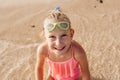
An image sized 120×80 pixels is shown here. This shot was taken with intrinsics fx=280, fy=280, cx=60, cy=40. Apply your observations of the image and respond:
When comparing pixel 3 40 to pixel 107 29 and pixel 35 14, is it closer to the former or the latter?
pixel 35 14

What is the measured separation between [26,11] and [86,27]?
1.09 m

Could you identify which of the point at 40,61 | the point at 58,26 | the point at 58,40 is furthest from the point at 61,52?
the point at 40,61

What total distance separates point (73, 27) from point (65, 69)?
1201 mm

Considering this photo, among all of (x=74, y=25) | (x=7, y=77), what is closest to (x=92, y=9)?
(x=74, y=25)

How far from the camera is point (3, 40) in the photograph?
3543mm

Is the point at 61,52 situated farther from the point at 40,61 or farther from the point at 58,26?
the point at 40,61

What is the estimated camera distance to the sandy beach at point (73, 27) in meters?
2.96

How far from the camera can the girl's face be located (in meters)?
2.23

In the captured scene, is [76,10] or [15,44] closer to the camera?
[15,44]

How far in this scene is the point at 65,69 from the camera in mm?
2518

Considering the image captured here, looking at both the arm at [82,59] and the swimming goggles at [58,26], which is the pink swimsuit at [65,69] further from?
the swimming goggles at [58,26]

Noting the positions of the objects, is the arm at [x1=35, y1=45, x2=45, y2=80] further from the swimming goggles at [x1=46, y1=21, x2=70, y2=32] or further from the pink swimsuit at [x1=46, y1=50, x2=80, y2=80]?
the swimming goggles at [x1=46, y1=21, x2=70, y2=32]

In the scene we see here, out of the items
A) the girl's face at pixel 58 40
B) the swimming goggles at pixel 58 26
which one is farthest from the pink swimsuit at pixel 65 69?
the swimming goggles at pixel 58 26

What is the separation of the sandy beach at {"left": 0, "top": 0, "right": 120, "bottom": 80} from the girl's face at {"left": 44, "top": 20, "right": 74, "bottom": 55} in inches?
26.9
